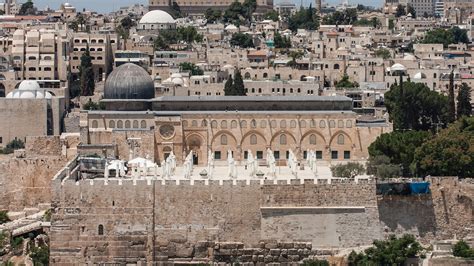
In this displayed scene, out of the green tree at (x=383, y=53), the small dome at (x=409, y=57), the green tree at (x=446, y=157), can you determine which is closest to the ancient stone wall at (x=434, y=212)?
the green tree at (x=446, y=157)

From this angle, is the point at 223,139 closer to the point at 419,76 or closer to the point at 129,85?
the point at 129,85

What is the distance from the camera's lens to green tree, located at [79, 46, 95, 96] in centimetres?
7894

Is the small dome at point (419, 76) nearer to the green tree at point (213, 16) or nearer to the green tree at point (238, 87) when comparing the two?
the green tree at point (238, 87)

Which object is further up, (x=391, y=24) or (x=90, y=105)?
(x=391, y=24)

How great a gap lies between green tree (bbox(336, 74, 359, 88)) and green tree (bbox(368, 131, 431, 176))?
1077 inches

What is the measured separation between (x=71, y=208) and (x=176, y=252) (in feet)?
10.2

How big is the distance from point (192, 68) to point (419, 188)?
40.7 meters

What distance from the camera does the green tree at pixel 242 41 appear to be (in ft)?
333

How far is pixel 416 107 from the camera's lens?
61.7 m

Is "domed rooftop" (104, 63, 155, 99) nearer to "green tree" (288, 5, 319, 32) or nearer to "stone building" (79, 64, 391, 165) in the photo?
"stone building" (79, 64, 391, 165)

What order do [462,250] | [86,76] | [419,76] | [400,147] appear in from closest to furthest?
[462,250] < [400,147] < [419,76] < [86,76]

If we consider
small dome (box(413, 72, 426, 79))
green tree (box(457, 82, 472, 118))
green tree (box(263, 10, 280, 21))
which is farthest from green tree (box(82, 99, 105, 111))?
green tree (box(263, 10, 280, 21))

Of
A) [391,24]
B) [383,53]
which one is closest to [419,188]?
[383,53]

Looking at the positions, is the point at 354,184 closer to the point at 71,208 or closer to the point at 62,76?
the point at 71,208
